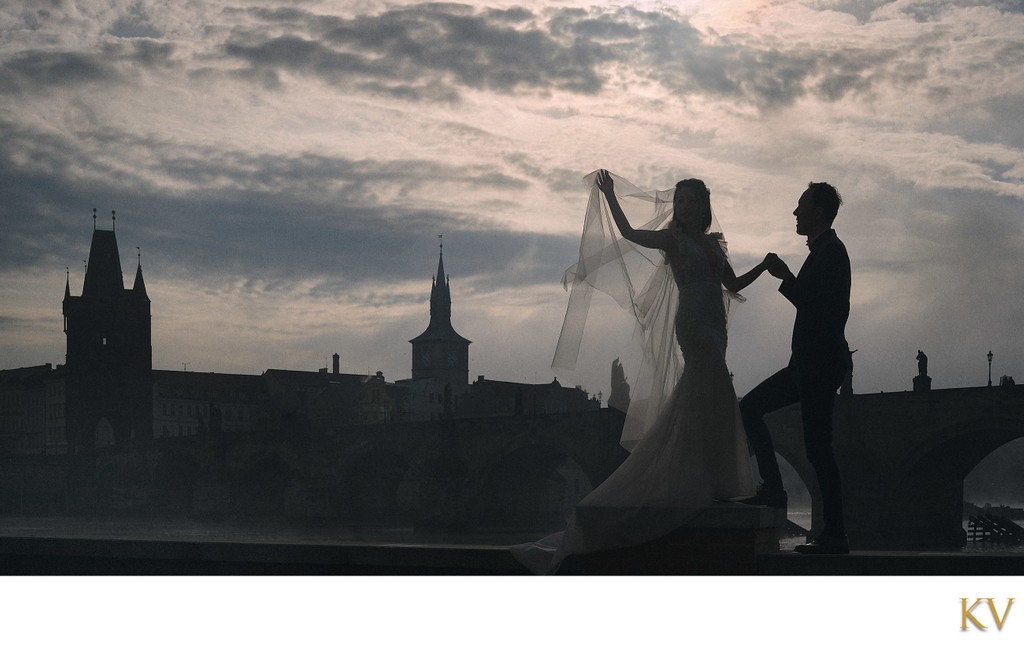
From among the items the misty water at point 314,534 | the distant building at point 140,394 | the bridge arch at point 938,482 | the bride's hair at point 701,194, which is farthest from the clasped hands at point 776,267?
the distant building at point 140,394

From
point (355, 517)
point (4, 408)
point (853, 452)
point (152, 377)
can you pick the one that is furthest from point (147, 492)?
point (853, 452)

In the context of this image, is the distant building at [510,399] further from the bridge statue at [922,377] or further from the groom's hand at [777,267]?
the groom's hand at [777,267]

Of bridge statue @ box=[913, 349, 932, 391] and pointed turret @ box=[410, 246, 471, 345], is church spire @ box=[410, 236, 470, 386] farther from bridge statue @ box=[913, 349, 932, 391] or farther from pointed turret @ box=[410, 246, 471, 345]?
bridge statue @ box=[913, 349, 932, 391]

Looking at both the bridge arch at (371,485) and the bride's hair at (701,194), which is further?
the bridge arch at (371,485)

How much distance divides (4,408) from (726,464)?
128 m

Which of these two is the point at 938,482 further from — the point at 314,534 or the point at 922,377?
the point at 314,534

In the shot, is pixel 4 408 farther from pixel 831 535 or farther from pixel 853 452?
pixel 831 535

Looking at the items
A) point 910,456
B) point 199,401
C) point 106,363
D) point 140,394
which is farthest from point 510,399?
point 910,456

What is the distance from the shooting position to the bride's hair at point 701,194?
5.92 metres

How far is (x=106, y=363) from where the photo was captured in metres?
109

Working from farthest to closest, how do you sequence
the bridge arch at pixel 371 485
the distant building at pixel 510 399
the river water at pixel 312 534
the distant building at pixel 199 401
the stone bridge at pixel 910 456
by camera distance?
1. the distant building at pixel 199 401
2. the distant building at pixel 510 399
3. the bridge arch at pixel 371 485
4. the river water at pixel 312 534
5. the stone bridge at pixel 910 456

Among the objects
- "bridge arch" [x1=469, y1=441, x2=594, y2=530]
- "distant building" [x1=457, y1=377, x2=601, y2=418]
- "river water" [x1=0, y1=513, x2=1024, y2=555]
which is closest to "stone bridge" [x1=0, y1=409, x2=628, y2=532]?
"bridge arch" [x1=469, y1=441, x2=594, y2=530]

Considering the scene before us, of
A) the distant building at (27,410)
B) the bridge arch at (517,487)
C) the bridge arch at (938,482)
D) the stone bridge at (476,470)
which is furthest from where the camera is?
the distant building at (27,410)
